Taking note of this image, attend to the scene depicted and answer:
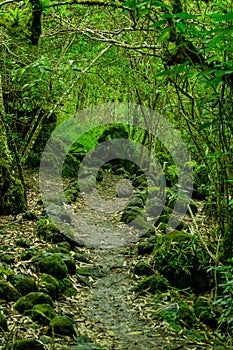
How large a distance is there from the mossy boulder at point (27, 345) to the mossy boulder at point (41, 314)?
466 millimetres

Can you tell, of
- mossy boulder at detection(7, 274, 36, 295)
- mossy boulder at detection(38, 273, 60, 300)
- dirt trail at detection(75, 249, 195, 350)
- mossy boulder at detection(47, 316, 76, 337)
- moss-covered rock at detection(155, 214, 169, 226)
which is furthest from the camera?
moss-covered rock at detection(155, 214, 169, 226)

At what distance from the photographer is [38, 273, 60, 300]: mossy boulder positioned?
499cm

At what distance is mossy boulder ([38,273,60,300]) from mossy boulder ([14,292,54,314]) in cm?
33

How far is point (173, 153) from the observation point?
1447cm

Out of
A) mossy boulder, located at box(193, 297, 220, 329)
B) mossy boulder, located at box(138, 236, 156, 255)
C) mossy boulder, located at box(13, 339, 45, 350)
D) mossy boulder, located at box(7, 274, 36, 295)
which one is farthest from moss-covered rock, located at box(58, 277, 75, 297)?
mossy boulder, located at box(138, 236, 156, 255)

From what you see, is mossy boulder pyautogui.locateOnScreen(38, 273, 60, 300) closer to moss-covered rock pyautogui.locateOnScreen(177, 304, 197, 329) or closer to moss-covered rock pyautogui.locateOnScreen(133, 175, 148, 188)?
moss-covered rock pyautogui.locateOnScreen(177, 304, 197, 329)

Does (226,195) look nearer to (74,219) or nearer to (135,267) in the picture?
(135,267)

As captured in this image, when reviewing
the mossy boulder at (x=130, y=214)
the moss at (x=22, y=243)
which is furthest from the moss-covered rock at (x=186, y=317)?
the mossy boulder at (x=130, y=214)

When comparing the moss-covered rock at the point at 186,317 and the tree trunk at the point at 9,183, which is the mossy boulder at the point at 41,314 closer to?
the moss-covered rock at the point at 186,317

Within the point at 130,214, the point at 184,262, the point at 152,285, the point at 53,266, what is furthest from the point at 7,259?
the point at 130,214

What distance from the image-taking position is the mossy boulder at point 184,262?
19.1ft

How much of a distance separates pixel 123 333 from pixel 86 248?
124 inches

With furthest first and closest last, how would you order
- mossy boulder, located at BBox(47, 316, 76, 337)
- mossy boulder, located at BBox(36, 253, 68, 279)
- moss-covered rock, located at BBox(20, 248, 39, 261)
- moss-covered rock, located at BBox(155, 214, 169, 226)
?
moss-covered rock, located at BBox(155, 214, 169, 226) → moss-covered rock, located at BBox(20, 248, 39, 261) → mossy boulder, located at BBox(36, 253, 68, 279) → mossy boulder, located at BBox(47, 316, 76, 337)

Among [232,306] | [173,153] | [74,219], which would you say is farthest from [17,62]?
[173,153]
